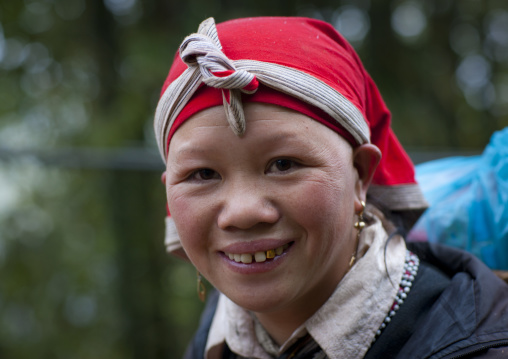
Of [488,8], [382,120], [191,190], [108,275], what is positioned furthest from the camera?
[108,275]

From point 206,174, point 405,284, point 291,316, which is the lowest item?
point 291,316

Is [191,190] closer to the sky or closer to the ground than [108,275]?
closer to the sky

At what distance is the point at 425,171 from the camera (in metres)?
2.23

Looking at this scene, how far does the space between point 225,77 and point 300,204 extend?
15.2 inches

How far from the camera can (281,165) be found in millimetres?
1418

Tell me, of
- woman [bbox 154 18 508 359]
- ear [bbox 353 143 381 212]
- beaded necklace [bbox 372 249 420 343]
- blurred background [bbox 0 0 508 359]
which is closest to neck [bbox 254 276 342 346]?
woman [bbox 154 18 508 359]

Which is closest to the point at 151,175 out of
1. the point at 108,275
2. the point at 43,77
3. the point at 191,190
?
the point at 108,275

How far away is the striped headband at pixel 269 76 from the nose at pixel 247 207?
0.50ft

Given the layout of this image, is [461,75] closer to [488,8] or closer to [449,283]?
[488,8]

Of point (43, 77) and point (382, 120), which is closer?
point (382, 120)

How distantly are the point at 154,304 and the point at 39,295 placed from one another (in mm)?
1375

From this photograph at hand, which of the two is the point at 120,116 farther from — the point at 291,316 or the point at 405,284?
the point at 405,284

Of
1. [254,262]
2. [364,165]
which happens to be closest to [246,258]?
[254,262]

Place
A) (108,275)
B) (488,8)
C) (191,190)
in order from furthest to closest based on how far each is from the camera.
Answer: (108,275), (488,8), (191,190)
